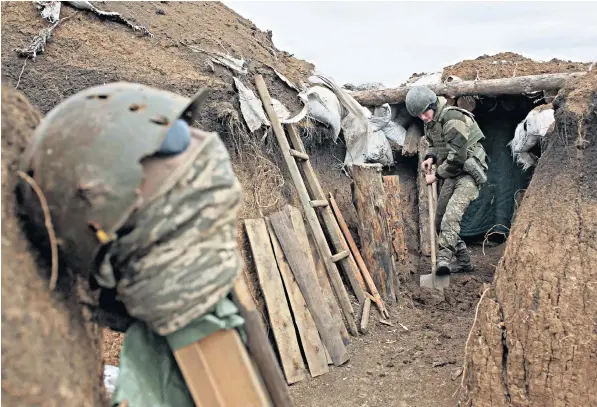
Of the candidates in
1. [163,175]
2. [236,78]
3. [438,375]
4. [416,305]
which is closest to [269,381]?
[163,175]

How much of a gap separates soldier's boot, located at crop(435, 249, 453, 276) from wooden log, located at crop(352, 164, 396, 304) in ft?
2.29

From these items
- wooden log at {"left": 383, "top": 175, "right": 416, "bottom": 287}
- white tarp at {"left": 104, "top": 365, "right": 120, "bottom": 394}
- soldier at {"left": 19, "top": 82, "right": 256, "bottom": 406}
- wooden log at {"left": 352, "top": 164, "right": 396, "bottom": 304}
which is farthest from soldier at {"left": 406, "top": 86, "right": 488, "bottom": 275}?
soldier at {"left": 19, "top": 82, "right": 256, "bottom": 406}

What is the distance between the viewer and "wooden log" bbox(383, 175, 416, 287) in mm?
7387

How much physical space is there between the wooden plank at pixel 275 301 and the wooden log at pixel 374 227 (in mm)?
1542

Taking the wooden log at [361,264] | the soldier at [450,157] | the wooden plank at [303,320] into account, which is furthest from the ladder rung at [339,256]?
the soldier at [450,157]

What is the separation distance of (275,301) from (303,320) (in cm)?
32

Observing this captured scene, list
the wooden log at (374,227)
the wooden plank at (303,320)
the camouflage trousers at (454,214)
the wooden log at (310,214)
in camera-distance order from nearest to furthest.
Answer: the wooden plank at (303,320) < the wooden log at (310,214) < the wooden log at (374,227) < the camouflage trousers at (454,214)

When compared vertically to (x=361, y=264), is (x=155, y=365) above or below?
above

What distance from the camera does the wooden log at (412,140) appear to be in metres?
8.43

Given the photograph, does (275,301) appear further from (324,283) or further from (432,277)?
(432,277)

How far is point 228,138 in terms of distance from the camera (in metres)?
5.46

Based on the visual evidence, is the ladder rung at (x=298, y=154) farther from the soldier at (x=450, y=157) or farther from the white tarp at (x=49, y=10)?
the white tarp at (x=49, y=10)

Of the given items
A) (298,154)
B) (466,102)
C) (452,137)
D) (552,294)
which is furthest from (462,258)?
(552,294)

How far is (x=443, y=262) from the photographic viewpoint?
22.7 ft
